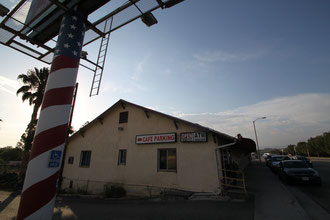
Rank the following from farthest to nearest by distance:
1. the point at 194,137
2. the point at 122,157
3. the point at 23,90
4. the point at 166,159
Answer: the point at 23,90 → the point at 122,157 → the point at 166,159 → the point at 194,137

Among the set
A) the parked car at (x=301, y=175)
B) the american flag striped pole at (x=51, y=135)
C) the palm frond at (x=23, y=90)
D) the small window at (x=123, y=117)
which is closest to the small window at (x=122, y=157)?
the small window at (x=123, y=117)

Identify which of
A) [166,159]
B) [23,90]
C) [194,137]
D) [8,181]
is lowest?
[8,181]

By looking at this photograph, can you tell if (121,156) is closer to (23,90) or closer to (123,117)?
(123,117)

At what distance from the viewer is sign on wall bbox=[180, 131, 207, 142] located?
920 cm

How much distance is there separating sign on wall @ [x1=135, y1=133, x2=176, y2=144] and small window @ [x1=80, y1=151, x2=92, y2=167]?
5692mm

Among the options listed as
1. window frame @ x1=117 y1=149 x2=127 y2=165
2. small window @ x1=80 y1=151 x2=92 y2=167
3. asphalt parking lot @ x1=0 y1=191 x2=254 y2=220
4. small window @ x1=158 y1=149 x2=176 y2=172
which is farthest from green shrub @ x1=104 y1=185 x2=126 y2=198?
small window @ x1=80 y1=151 x2=92 y2=167

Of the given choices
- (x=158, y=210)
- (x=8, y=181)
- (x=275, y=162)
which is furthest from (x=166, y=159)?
(x=8, y=181)

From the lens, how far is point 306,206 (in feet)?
22.2

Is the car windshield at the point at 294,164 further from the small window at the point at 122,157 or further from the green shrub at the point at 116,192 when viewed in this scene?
the small window at the point at 122,157

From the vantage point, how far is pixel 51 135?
2762 mm

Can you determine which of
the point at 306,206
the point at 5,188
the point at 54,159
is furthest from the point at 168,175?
the point at 5,188

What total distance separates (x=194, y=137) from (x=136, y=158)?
15.6ft

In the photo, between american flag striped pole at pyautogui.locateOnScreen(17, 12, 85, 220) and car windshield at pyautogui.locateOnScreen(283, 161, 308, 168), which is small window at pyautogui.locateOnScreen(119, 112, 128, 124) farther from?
car windshield at pyautogui.locateOnScreen(283, 161, 308, 168)

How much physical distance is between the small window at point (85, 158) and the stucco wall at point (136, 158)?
0.33 metres
